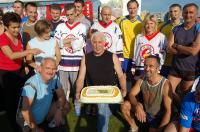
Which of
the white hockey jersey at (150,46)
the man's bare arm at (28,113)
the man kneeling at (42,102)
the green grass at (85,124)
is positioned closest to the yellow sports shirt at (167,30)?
the white hockey jersey at (150,46)

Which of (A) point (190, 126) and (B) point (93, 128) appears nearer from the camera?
(A) point (190, 126)

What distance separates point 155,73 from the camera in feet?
14.3

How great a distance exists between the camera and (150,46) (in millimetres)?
5668

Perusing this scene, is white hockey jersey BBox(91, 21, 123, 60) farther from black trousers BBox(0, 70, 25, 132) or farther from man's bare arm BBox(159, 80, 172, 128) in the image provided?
black trousers BBox(0, 70, 25, 132)

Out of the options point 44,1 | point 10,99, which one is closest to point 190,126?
point 10,99

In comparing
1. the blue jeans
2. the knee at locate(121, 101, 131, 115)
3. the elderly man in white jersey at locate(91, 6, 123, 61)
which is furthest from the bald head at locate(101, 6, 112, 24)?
the blue jeans


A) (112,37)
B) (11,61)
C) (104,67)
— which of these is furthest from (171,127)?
(11,61)

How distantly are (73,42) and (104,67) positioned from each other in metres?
1.40

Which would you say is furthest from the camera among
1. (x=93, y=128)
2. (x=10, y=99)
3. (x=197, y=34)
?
(x=93, y=128)

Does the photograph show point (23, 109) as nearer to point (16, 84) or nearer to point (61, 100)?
point (61, 100)

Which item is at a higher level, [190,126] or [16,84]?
[16,84]

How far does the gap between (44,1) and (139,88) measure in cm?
2120

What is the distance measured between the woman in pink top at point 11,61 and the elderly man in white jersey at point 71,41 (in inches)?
44.6

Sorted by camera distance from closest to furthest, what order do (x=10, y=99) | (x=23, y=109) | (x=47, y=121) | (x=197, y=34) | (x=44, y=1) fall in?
(x=23, y=109) < (x=47, y=121) < (x=10, y=99) < (x=197, y=34) < (x=44, y=1)
